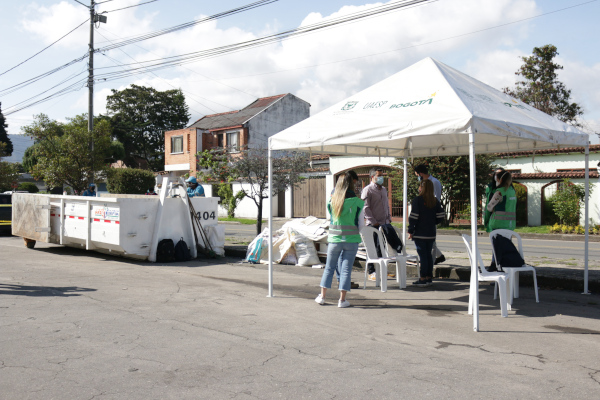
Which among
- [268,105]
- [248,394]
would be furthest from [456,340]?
[268,105]

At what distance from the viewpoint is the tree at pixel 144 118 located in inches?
2299

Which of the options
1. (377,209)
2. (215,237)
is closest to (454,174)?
(215,237)

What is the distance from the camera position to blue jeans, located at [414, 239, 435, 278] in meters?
8.20

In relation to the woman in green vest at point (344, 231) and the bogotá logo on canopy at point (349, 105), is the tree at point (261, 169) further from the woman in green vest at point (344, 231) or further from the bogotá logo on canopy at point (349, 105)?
the woman in green vest at point (344, 231)

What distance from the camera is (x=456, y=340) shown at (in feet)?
17.8

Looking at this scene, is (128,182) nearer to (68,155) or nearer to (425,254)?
(68,155)

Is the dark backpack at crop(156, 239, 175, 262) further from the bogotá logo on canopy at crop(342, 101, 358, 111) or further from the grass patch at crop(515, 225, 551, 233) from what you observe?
the grass patch at crop(515, 225, 551, 233)

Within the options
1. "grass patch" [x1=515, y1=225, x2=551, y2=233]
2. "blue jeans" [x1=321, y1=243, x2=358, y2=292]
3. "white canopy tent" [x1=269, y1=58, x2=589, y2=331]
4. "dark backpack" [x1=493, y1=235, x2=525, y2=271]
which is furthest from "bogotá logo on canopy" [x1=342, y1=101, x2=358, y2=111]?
"grass patch" [x1=515, y1=225, x2=551, y2=233]

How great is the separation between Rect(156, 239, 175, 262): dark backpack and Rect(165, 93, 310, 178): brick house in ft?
96.9

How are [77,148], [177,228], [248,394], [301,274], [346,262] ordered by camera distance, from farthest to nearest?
[77,148] < [177,228] < [301,274] < [346,262] < [248,394]

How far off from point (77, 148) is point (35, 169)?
2061mm

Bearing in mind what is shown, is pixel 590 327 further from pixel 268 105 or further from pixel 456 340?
pixel 268 105

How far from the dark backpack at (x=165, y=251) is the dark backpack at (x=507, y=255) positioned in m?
7.18

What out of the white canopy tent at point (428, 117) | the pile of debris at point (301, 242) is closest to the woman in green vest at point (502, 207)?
the white canopy tent at point (428, 117)
